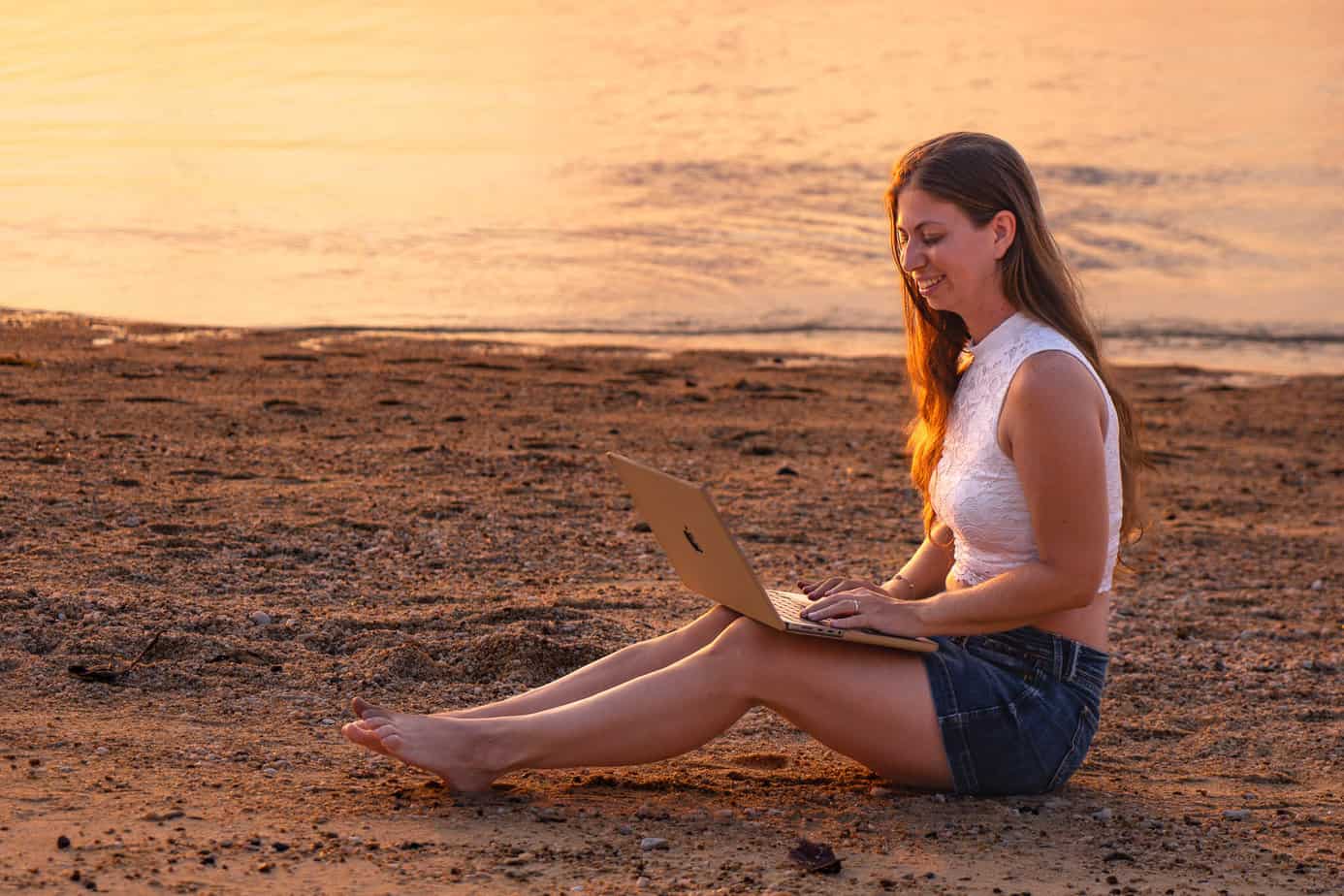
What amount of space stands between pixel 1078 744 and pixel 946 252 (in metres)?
1.16

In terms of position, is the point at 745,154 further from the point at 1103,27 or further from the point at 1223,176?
the point at 1103,27

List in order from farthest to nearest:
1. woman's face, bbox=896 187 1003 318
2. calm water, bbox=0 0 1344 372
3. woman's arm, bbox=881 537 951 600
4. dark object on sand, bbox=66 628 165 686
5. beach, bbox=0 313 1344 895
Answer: calm water, bbox=0 0 1344 372, dark object on sand, bbox=66 628 165 686, woman's arm, bbox=881 537 951 600, woman's face, bbox=896 187 1003 318, beach, bbox=0 313 1344 895

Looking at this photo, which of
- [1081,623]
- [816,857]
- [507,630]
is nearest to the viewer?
[816,857]

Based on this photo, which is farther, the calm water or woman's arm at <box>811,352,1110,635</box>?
the calm water

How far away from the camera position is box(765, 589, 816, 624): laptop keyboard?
356 cm

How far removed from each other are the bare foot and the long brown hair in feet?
4.20

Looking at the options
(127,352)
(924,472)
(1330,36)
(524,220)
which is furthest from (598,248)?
(1330,36)

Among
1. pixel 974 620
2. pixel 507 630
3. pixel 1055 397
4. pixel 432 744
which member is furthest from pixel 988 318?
pixel 507 630

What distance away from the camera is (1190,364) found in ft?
43.0

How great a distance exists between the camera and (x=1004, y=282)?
3.65 m

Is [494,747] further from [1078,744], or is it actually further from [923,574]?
[1078,744]

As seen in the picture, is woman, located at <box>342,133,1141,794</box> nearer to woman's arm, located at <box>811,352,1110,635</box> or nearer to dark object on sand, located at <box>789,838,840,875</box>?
woman's arm, located at <box>811,352,1110,635</box>

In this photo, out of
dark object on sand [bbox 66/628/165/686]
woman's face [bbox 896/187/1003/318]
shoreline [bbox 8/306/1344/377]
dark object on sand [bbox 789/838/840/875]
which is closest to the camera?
dark object on sand [bbox 789/838/840/875]

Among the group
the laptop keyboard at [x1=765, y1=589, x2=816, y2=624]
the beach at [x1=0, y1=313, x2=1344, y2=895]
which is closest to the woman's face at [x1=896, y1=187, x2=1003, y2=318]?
the laptop keyboard at [x1=765, y1=589, x2=816, y2=624]
